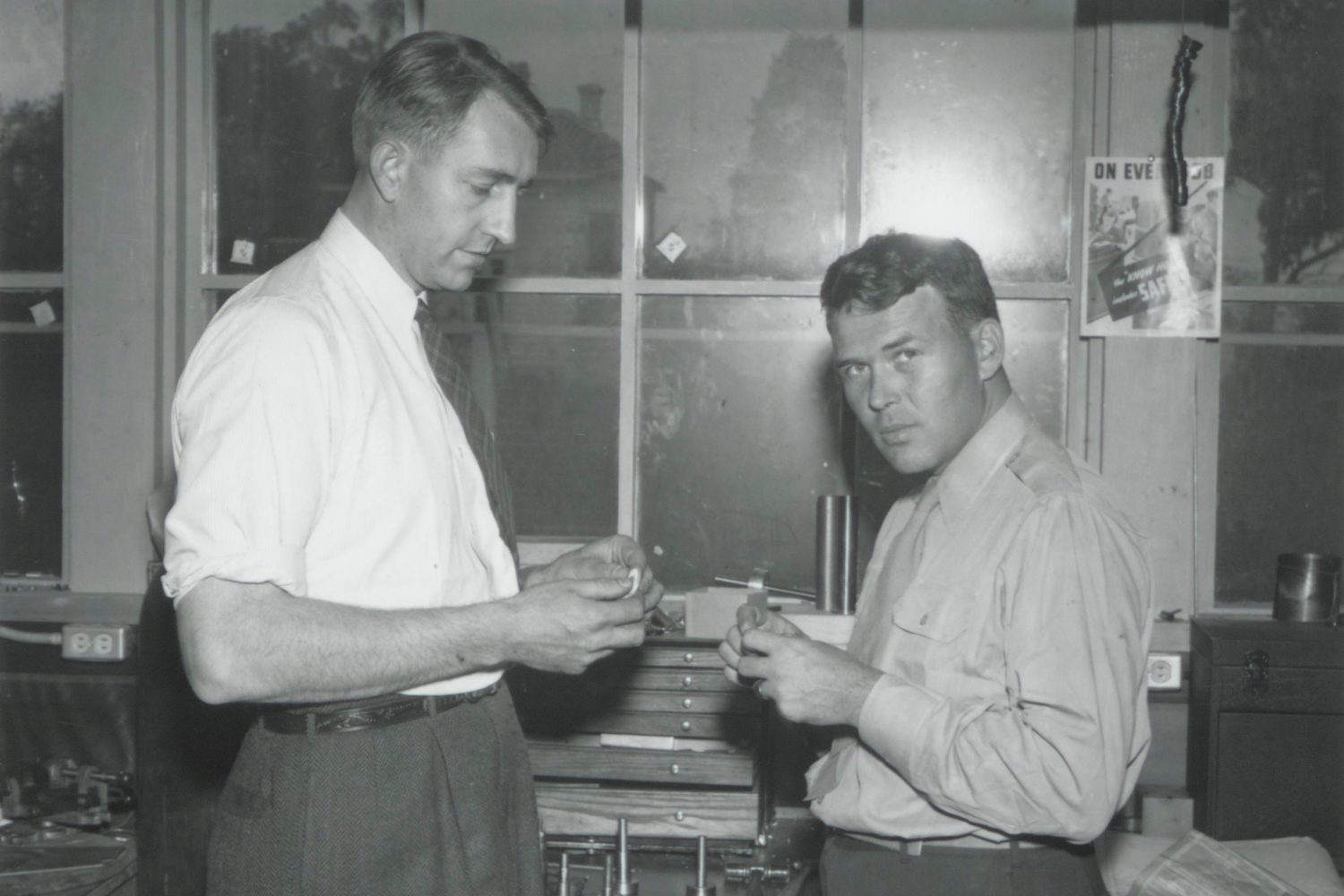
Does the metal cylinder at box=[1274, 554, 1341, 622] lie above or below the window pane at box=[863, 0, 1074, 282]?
below

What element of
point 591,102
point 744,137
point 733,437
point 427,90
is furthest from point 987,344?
point 591,102

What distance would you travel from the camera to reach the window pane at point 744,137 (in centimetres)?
379

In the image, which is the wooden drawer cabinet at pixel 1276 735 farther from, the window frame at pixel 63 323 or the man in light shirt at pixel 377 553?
the window frame at pixel 63 323

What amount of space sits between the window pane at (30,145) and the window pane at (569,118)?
1.23 meters

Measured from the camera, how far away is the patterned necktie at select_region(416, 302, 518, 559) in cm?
214

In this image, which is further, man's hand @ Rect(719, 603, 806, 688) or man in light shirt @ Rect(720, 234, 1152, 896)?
man's hand @ Rect(719, 603, 806, 688)

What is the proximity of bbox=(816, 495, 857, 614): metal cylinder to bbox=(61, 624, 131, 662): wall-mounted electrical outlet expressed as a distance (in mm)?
2059

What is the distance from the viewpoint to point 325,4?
3.91 m

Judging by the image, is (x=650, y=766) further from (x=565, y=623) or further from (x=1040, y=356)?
(x=1040, y=356)

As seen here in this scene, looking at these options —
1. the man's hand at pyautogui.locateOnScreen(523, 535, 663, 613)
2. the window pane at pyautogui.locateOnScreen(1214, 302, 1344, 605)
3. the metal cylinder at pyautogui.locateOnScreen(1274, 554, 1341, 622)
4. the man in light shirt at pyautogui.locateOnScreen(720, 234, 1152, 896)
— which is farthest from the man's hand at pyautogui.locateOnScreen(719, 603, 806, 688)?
the window pane at pyautogui.locateOnScreen(1214, 302, 1344, 605)

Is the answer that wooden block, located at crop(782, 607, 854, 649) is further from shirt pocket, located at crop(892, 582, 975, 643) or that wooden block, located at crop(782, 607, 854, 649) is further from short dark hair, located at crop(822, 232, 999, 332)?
short dark hair, located at crop(822, 232, 999, 332)

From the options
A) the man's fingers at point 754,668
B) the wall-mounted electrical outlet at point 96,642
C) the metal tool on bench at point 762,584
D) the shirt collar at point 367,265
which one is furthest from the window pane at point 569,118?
the man's fingers at point 754,668

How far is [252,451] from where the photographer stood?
1.65m

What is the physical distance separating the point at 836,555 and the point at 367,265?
6.05ft
